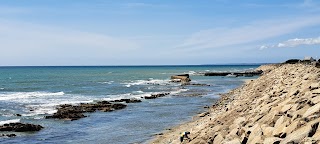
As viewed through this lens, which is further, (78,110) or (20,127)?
(78,110)

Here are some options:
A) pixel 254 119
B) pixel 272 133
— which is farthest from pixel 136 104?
pixel 272 133

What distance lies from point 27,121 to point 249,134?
744 inches

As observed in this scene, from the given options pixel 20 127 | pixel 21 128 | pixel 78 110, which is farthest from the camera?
pixel 78 110

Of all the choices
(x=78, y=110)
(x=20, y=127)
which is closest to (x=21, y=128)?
(x=20, y=127)

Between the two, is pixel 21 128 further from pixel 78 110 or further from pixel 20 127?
pixel 78 110

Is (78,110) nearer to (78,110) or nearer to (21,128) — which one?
(78,110)

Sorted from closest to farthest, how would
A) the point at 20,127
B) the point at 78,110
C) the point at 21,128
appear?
1. the point at 21,128
2. the point at 20,127
3. the point at 78,110

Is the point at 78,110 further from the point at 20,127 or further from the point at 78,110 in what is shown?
the point at 20,127

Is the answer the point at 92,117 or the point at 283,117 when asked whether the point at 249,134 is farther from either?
the point at 92,117

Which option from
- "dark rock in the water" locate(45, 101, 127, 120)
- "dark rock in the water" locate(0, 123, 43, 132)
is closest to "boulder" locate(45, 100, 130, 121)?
"dark rock in the water" locate(45, 101, 127, 120)

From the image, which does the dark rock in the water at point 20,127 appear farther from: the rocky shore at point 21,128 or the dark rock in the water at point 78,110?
the dark rock in the water at point 78,110

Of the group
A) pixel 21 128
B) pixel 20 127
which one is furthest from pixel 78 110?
pixel 21 128

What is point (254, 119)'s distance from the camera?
37.0 feet

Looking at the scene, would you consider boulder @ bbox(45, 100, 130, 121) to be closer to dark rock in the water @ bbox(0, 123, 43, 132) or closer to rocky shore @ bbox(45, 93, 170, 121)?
rocky shore @ bbox(45, 93, 170, 121)
